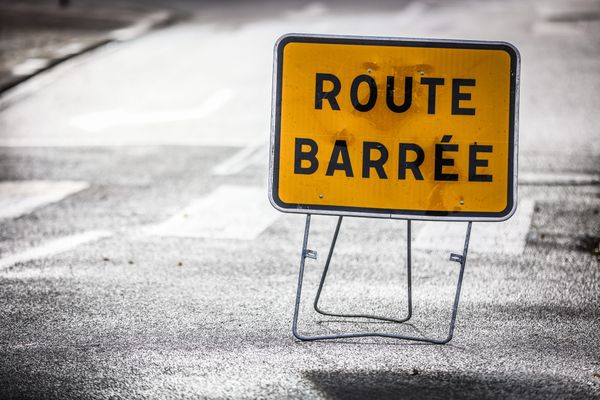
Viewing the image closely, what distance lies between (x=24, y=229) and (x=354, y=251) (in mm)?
2991

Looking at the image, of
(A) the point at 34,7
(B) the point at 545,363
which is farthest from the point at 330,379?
(A) the point at 34,7

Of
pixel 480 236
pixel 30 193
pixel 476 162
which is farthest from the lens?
pixel 30 193

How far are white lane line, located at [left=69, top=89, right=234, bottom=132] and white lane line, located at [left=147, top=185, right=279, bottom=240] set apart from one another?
401cm

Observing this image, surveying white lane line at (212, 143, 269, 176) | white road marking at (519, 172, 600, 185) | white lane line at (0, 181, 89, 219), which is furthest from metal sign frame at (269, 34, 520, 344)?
white lane line at (212, 143, 269, 176)

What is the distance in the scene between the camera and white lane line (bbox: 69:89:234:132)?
14.8 m

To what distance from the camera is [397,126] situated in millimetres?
6457

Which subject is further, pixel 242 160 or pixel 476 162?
pixel 242 160

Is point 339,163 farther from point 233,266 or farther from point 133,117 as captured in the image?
point 133,117

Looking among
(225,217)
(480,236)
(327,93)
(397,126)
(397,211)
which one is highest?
(327,93)

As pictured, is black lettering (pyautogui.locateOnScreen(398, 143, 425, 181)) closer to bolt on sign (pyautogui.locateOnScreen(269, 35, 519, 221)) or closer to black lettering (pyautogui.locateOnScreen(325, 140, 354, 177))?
bolt on sign (pyautogui.locateOnScreen(269, 35, 519, 221))

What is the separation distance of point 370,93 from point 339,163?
454mm

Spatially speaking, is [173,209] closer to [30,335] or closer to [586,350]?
[30,335]

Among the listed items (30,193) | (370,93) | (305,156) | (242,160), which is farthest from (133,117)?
(370,93)

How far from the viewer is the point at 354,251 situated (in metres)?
8.82
